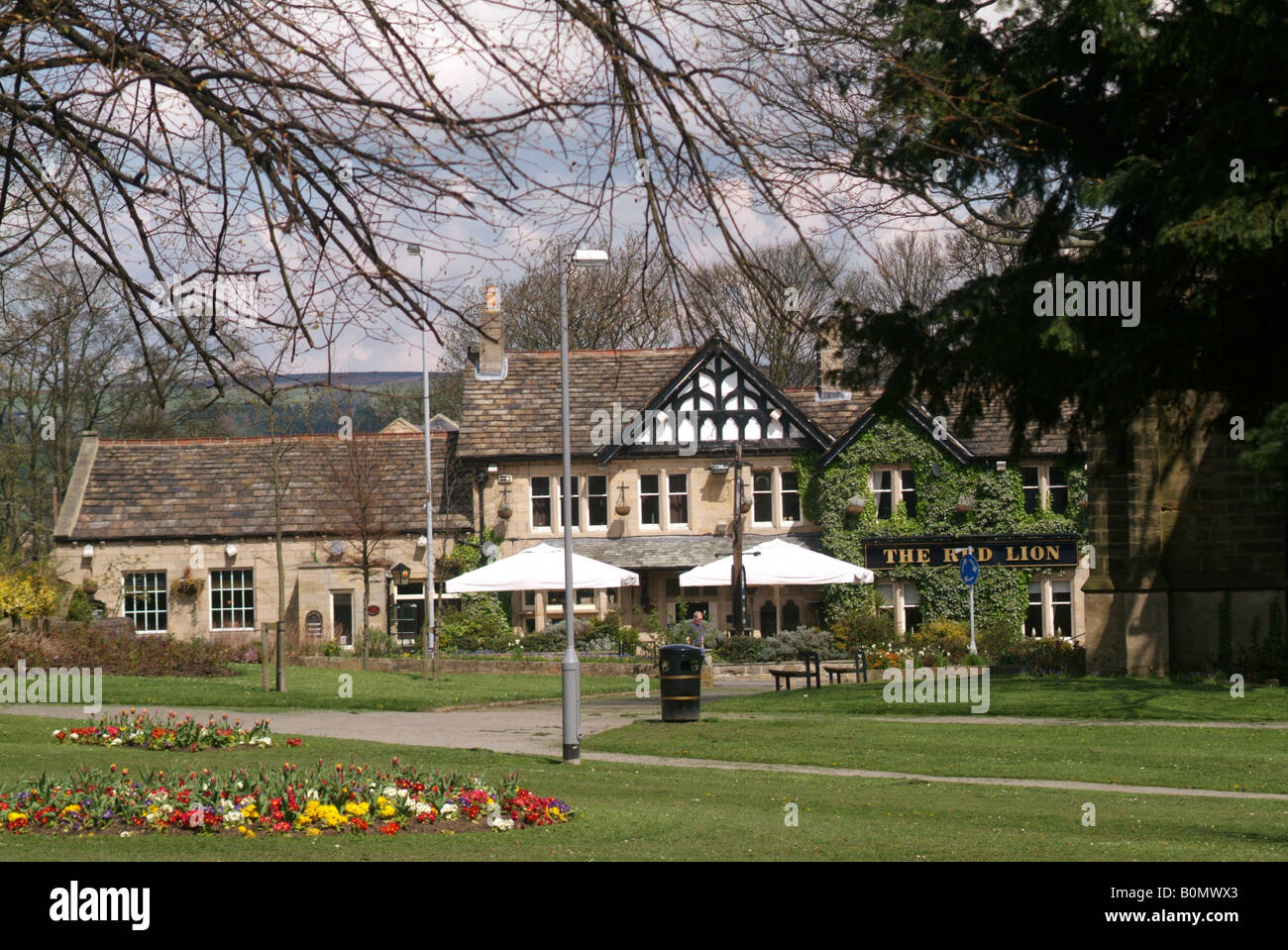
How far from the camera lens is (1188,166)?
18.6 m

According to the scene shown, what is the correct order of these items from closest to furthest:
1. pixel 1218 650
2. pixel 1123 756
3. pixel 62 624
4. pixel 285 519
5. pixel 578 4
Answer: pixel 578 4, pixel 1123 756, pixel 1218 650, pixel 62 624, pixel 285 519

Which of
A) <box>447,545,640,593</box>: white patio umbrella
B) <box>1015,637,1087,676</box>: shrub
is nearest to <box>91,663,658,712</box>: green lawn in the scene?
<box>447,545,640,593</box>: white patio umbrella

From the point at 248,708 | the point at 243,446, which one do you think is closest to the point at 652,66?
the point at 248,708

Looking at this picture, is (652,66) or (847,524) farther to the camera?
(847,524)

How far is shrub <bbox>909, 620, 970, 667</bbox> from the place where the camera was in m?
34.2

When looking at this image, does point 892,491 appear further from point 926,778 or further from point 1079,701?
point 926,778

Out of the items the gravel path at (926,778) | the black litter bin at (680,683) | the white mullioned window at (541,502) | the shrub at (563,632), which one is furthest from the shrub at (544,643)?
the gravel path at (926,778)

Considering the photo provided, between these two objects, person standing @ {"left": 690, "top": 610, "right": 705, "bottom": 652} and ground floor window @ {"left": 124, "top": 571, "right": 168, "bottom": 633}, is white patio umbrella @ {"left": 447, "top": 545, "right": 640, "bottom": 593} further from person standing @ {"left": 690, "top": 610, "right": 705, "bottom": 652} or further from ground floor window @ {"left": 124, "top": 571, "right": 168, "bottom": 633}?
ground floor window @ {"left": 124, "top": 571, "right": 168, "bottom": 633}

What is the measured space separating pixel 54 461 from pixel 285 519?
13.9 m

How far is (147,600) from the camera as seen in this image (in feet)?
147

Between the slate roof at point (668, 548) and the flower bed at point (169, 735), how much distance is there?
83.6ft

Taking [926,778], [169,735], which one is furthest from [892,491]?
[169,735]

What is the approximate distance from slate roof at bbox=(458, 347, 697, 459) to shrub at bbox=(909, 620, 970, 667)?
12211 mm

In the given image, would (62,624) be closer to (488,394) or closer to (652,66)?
(488,394)
